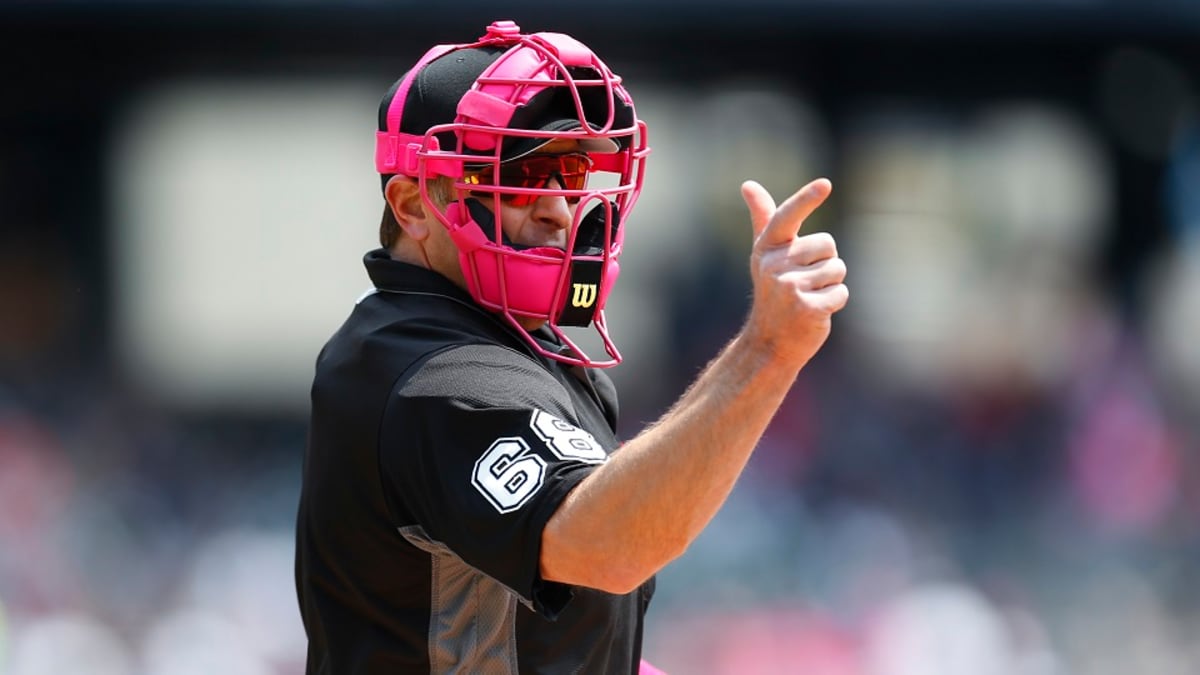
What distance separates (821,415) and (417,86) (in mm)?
6512

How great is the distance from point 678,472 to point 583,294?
0.54 metres

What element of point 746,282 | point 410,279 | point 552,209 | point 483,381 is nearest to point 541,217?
point 552,209

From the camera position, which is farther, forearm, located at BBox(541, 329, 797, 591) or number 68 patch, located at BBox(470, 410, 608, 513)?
number 68 patch, located at BBox(470, 410, 608, 513)

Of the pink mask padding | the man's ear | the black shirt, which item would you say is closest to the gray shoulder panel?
the black shirt

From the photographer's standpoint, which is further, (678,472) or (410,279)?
(410,279)

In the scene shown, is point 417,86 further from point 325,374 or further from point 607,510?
point 607,510

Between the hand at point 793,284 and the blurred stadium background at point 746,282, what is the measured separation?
18.1 feet

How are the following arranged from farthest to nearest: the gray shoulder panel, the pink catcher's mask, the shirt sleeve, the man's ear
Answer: the man's ear, the pink catcher's mask, the gray shoulder panel, the shirt sleeve

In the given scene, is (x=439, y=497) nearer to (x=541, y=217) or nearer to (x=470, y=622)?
(x=470, y=622)

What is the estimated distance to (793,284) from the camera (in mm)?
1667

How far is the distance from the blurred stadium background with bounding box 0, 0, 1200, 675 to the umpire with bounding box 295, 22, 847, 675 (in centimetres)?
504

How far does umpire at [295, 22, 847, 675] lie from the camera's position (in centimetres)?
170

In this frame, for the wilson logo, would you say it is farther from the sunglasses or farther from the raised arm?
the raised arm

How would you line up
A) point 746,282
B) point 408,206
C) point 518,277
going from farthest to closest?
point 746,282 → point 408,206 → point 518,277
